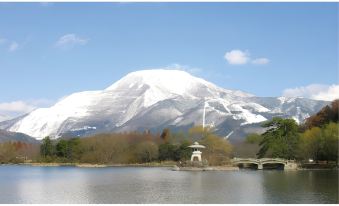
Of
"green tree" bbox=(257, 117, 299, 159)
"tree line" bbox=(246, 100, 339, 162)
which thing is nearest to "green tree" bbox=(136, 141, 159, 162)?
"tree line" bbox=(246, 100, 339, 162)

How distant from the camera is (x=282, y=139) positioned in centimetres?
8125

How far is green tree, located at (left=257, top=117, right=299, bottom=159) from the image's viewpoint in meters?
79.8

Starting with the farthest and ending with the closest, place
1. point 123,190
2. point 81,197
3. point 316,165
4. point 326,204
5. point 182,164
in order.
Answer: point 182,164, point 316,165, point 123,190, point 81,197, point 326,204

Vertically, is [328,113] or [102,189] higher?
[328,113]

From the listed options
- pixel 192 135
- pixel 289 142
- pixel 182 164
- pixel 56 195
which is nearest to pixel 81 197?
pixel 56 195

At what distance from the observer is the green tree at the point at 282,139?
79.8 metres

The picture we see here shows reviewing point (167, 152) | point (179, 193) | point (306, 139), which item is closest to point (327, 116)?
point (306, 139)

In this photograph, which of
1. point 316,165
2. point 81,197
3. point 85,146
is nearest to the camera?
point 81,197

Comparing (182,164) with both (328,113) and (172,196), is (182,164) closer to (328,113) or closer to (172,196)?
(328,113)

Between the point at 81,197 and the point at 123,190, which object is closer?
the point at 81,197

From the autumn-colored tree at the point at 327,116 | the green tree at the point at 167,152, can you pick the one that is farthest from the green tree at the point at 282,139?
the green tree at the point at 167,152

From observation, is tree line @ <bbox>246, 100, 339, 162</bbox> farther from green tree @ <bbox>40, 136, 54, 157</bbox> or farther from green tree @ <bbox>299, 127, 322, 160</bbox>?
green tree @ <bbox>40, 136, 54, 157</bbox>

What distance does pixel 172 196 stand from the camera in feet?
124

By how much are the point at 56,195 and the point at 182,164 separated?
41941mm
